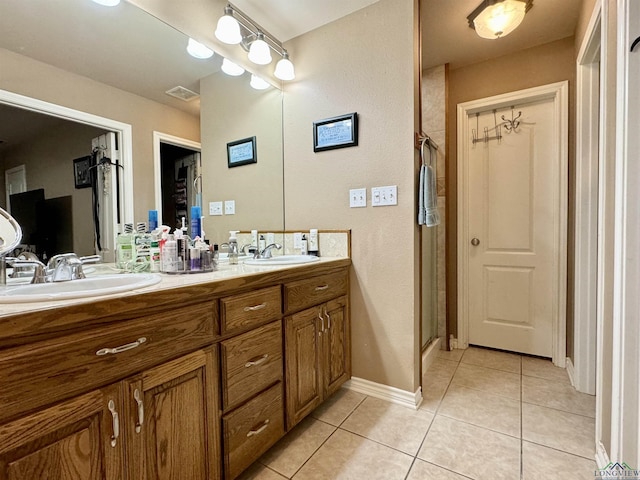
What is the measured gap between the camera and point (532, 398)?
179 centimetres

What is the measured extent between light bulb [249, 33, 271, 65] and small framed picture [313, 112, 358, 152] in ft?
1.63

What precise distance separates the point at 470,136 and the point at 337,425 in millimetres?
2391

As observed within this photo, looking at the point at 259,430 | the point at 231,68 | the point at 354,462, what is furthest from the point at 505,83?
the point at 259,430

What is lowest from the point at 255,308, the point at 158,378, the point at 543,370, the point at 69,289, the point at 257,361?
the point at 543,370

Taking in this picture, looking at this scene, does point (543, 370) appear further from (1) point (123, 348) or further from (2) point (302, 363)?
(1) point (123, 348)

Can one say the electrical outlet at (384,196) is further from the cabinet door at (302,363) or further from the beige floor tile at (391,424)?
the beige floor tile at (391,424)

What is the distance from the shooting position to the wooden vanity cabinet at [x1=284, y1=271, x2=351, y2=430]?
Answer: 1.42 meters

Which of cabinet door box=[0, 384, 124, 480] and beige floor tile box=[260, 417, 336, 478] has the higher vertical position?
cabinet door box=[0, 384, 124, 480]

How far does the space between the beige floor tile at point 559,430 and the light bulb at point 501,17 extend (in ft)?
7.32

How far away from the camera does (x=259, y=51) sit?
186 cm

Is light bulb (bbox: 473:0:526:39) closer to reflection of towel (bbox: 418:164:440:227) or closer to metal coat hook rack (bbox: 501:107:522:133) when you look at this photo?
metal coat hook rack (bbox: 501:107:522:133)

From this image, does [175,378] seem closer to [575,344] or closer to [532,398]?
[532,398]

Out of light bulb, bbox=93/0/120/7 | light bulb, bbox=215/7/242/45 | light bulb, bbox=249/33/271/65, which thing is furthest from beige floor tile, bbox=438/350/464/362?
light bulb, bbox=93/0/120/7

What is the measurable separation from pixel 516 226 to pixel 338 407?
6.41 ft
